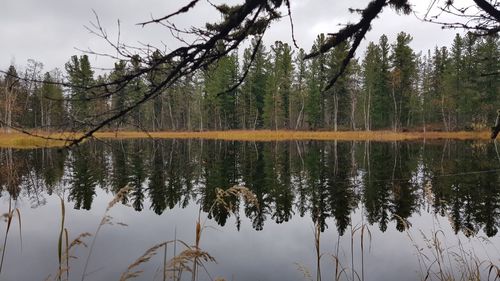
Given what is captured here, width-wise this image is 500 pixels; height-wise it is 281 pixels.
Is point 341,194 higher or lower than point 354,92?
lower

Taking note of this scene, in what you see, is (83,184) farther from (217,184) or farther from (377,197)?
(377,197)

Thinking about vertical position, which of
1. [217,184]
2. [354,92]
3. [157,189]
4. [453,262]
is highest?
[354,92]

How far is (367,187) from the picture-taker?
1373 cm

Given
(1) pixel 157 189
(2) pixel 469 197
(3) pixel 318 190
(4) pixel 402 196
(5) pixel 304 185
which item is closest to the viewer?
(2) pixel 469 197

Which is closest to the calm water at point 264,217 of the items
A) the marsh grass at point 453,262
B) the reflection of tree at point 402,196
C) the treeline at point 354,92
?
the reflection of tree at point 402,196

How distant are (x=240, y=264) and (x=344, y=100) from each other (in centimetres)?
5469

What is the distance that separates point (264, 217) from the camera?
10.2m

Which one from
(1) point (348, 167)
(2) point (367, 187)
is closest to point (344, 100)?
(1) point (348, 167)

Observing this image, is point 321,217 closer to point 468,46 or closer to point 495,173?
point 495,173

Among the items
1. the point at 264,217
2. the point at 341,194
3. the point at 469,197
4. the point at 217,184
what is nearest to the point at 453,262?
the point at 264,217

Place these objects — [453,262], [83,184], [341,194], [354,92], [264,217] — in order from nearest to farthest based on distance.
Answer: [453,262] < [264,217] < [341,194] < [83,184] < [354,92]

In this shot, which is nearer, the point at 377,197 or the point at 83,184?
the point at 377,197

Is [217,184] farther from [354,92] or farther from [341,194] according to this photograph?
[354,92]

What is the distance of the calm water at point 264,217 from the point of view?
6.88 metres
